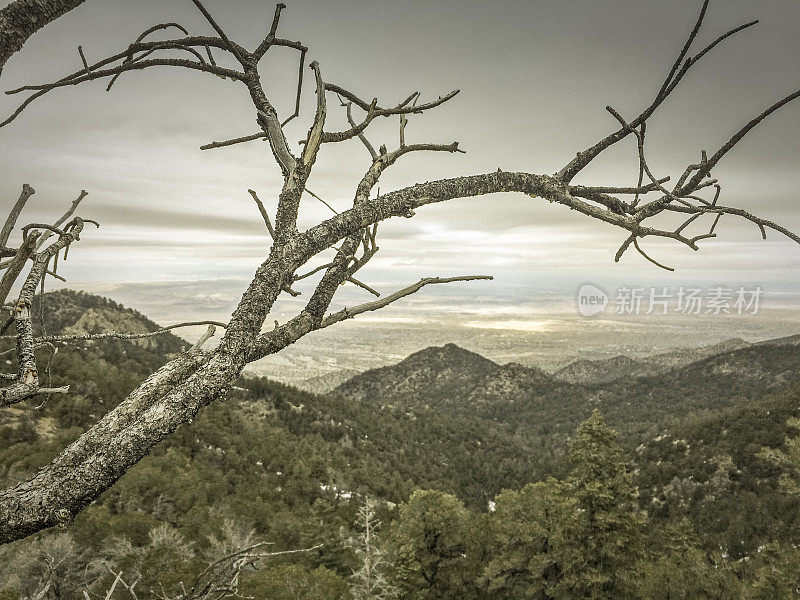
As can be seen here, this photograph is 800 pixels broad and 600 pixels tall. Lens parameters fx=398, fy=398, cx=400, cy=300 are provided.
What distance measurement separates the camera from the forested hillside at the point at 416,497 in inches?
434

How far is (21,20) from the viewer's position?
1.34 meters

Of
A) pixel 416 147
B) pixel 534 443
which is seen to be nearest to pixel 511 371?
pixel 534 443

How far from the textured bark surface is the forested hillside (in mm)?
1259

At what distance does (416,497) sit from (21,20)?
1743 cm

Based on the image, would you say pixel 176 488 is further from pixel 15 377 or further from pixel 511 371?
pixel 511 371

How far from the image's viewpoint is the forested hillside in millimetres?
11016

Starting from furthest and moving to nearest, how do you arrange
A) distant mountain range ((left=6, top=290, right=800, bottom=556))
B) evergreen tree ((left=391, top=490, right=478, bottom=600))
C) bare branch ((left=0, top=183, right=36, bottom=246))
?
distant mountain range ((left=6, top=290, right=800, bottom=556)), evergreen tree ((left=391, top=490, right=478, bottom=600)), bare branch ((left=0, top=183, right=36, bottom=246))

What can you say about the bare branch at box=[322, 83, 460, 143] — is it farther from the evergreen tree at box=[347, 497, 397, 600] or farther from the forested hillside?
the evergreen tree at box=[347, 497, 397, 600]

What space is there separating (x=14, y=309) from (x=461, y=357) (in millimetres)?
102671

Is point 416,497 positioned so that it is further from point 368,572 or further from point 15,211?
point 15,211

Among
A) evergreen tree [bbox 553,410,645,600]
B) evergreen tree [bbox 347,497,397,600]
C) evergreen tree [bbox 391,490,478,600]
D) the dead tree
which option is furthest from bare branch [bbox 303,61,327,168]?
evergreen tree [bbox 391,490,478,600]

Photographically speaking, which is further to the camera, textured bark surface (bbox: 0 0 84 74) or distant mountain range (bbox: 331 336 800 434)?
distant mountain range (bbox: 331 336 800 434)

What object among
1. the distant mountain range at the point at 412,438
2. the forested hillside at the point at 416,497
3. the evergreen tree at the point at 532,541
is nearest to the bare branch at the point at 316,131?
the forested hillside at the point at 416,497

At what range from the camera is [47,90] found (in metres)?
1.83
